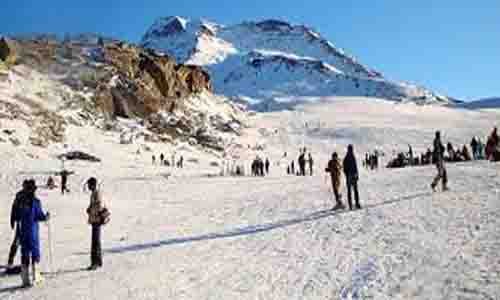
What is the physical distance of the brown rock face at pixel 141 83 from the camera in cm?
7212

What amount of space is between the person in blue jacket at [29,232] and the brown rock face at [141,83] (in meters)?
60.7

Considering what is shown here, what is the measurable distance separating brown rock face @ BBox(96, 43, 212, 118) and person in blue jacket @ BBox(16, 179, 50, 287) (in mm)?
60701

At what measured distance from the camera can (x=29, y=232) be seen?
9.23 meters

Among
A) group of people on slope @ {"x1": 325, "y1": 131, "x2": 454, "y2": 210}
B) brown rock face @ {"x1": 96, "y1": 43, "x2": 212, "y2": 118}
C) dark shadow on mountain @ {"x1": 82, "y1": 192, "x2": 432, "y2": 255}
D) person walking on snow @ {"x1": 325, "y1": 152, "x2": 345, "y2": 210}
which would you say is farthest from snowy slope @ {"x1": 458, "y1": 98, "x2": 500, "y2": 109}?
dark shadow on mountain @ {"x1": 82, "y1": 192, "x2": 432, "y2": 255}

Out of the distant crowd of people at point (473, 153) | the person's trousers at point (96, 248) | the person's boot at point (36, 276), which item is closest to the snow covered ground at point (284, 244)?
the person's boot at point (36, 276)

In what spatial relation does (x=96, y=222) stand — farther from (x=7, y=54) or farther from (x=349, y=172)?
(x=7, y=54)

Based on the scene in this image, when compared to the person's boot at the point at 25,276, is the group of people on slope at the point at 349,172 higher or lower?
higher

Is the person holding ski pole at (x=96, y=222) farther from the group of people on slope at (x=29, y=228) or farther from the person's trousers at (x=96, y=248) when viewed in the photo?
the group of people on slope at (x=29, y=228)

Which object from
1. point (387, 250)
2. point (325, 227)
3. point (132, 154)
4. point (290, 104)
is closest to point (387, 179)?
point (325, 227)

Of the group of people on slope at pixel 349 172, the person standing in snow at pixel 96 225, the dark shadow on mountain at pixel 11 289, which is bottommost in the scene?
the dark shadow on mountain at pixel 11 289

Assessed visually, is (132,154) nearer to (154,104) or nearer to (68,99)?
(68,99)

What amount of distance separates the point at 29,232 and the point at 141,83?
72884mm

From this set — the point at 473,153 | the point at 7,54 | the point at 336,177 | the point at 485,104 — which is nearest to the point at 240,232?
the point at 336,177

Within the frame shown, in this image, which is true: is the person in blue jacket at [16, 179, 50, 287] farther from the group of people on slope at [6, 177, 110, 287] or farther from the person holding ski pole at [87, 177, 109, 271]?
the person holding ski pole at [87, 177, 109, 271]
